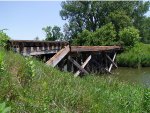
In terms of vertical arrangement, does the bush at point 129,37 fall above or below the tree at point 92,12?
below

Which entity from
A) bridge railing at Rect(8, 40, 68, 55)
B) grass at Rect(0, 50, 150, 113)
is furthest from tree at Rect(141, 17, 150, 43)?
grass at Rect(0, 50, 150, 113)

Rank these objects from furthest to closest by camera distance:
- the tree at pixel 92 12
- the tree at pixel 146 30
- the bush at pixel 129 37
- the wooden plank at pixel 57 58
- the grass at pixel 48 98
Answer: the tree at pixel 146 30
the tree at pixel 92 12
the bush at pixel 129 37
the wooden plank at pixel 57 58
the grass at pixel 48 98

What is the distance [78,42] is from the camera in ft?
135

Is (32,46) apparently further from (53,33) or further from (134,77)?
(53,33)

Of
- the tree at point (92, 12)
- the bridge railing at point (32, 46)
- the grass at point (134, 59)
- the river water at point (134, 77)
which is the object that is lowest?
the river water at point (134, 77)

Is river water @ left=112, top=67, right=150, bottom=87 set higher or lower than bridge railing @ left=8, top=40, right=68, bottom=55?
lower

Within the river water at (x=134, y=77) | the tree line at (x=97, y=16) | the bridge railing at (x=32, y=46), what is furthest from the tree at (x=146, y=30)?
the bridge railing at (x=32, y=46)

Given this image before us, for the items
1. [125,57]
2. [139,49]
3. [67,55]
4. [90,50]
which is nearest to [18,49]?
[67,55]

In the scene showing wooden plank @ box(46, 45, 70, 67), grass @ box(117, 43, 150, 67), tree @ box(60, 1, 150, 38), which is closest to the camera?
wooden plank @ box(46, 45, 70, 67)

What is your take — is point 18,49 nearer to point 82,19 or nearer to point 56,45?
point 56,45

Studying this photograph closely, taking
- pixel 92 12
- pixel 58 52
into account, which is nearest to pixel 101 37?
pixel 92 12

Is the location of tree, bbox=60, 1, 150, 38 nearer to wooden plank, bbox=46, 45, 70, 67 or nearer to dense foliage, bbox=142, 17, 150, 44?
dense foliage, bbox=142, 17, 150, 44

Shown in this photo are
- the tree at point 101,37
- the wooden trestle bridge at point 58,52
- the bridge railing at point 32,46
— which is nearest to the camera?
the bridge railing at point 32,46

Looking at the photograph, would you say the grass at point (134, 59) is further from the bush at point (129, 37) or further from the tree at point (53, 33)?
the tree at point (53, 33)
